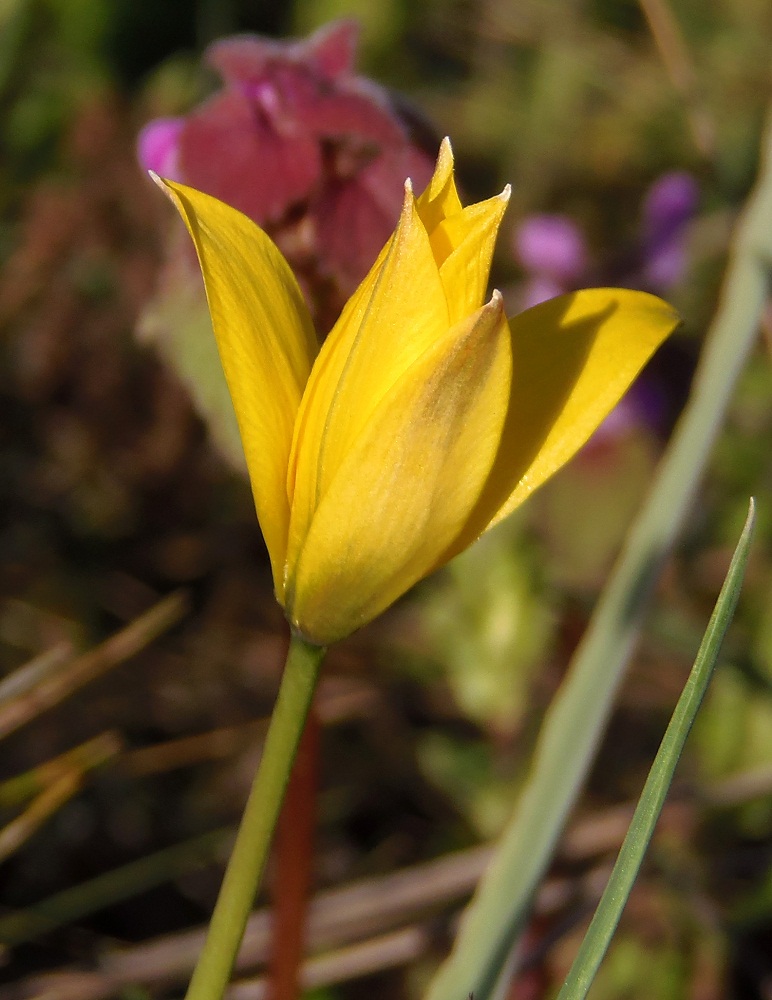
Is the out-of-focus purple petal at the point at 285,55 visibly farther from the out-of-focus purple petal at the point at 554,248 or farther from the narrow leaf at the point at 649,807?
the narrow leaf at the point at 649,807

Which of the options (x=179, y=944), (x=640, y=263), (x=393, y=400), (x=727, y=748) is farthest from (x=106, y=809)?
(x=393, y=400)

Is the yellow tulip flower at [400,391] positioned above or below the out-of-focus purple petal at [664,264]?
above

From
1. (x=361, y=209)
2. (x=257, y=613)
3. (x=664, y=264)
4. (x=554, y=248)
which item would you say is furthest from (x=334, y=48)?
(x=257, y=613)

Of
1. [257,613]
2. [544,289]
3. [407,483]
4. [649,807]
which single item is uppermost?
[407,483]

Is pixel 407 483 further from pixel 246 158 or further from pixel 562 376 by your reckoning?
pixel 246 158

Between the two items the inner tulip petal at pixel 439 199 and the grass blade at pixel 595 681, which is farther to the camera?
the grass blade at pixel 595 681

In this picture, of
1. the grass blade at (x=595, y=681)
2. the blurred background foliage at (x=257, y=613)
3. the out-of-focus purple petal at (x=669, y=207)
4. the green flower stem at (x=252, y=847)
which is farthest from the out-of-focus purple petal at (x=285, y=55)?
the green flower stem at (x=252, y=847)

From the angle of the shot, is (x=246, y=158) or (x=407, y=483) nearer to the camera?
(x=407, y=483)

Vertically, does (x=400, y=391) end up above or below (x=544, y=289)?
above
